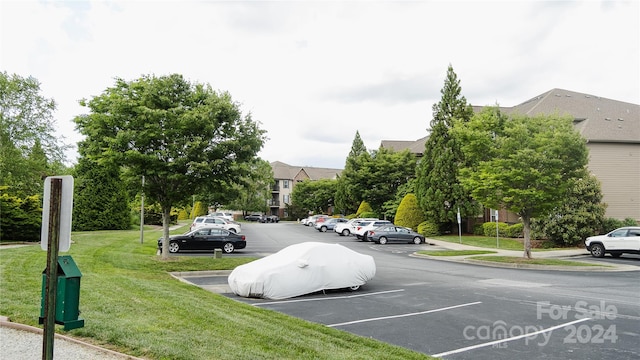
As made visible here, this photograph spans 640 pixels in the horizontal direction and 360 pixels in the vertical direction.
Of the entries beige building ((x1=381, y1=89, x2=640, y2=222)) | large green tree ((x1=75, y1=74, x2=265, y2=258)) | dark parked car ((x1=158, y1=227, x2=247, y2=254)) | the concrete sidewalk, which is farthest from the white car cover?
beige building ((x1=381, y1=89, x2=640, y2=222))

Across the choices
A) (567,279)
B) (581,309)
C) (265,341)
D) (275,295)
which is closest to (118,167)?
(275,295)

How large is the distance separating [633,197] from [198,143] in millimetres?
32781

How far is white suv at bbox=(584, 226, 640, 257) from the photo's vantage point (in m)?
21.8

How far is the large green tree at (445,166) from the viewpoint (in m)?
36.0

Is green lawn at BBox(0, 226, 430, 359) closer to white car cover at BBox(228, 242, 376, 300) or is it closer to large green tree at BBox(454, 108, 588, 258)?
white car cover at BBox(228, 242, 376, 300)

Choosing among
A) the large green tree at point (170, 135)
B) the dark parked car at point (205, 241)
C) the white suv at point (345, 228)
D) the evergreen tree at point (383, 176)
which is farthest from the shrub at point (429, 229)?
the large green tree at point (170, 135)

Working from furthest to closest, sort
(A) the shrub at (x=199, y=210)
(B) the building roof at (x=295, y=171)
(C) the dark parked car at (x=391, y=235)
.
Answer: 1. (B) the building roof at (x=295, y=171)
2. (A) the shrub at (x=199, y=210)
3. (C) the dark parked car at (x=391, y=235)

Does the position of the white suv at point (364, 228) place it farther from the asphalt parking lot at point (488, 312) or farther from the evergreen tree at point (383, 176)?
the asphalt parking lot at point (488, 312)

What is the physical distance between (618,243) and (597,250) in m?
1.09

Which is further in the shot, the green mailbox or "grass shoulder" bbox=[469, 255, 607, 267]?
"grass shoulder" bbox=[469, 255, 607, 267]

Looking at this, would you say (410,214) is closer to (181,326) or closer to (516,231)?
(516,231)

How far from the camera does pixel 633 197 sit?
1300 inches

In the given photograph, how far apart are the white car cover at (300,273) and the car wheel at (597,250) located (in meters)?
16.6

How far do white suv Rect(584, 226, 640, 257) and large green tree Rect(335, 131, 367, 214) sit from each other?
105ft
